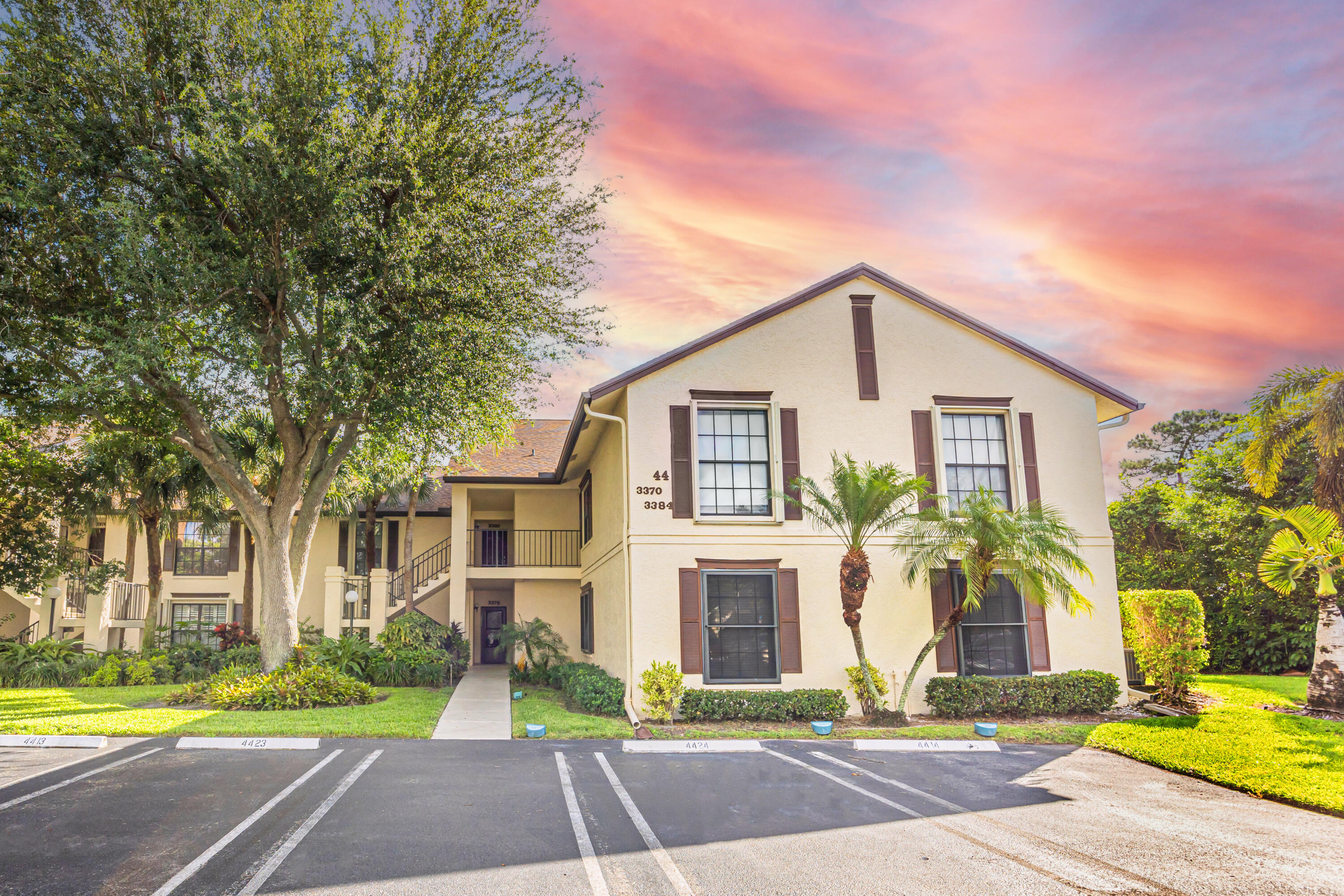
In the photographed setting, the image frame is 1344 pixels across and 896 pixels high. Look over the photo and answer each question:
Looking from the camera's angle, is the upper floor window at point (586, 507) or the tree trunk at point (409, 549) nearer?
the upper floor window at point (586, 507)

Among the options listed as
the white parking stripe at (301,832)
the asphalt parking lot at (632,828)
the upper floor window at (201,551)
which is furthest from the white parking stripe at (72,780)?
the upper floor window at (201,551)

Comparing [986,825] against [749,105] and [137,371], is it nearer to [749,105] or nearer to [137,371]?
[749,105]

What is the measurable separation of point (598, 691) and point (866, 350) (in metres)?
7.86

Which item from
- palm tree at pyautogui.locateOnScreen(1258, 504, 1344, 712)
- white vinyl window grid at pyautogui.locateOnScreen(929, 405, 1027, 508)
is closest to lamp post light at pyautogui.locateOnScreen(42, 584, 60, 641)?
white vinyl window grid at pyautogui.locateOnScreen(929, 405, 1027, 508)

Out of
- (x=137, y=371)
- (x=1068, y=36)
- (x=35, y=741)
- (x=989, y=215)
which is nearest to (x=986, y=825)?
(x=989, y=215)

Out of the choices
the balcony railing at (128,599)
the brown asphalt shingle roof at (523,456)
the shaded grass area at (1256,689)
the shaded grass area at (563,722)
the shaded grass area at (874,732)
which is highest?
the brown asphalt shingle roof at (523,456)

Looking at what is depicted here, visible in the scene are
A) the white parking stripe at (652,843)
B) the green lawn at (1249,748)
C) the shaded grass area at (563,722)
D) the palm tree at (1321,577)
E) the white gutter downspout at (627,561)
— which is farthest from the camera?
the palm tree at (1321,577)

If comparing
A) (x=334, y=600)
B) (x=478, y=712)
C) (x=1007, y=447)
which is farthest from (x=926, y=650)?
(x=334, y=600)

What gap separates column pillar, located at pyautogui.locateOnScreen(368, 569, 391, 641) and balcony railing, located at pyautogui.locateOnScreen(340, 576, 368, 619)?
0.75 metres

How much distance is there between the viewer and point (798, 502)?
13.6 metres

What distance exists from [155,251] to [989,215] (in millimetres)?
12597

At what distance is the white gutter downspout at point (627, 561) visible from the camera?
13.8 meters

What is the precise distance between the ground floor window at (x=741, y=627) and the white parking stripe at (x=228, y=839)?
21.5ft

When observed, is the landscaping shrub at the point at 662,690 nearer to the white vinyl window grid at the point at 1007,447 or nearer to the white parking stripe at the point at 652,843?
the white parking stripe at the point at 652,843
